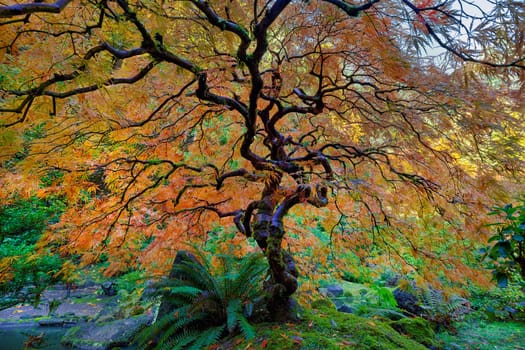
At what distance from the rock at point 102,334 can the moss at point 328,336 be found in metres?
3.37

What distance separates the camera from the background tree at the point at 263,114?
1.44 metres

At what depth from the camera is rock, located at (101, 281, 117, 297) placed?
761 centimetres

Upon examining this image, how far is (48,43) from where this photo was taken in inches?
58.1

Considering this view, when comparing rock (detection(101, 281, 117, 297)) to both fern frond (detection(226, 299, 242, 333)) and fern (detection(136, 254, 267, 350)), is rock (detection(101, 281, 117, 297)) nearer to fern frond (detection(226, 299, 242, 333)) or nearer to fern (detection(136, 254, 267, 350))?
fern (detection(136, 254, 267, 350))

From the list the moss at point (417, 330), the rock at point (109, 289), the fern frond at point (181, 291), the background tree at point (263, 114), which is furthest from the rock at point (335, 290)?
the rock at point (109, 289)

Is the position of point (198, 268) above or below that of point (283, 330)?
above

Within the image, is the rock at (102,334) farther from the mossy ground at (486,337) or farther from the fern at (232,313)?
the mossy ground at (486,337)

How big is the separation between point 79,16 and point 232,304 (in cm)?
190

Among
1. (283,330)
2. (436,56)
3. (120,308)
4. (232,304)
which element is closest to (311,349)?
(283,330)

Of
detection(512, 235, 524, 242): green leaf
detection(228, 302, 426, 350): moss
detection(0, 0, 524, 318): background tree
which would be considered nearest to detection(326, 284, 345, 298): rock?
detection(0, 0, 524, 318): background tree

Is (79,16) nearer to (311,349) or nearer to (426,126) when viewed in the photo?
(311,349)

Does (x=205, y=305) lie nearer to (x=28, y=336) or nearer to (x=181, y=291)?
(x=181, y=291)

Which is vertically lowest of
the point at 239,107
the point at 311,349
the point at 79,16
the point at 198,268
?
the point at 311,349

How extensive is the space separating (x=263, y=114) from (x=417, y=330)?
262cm
